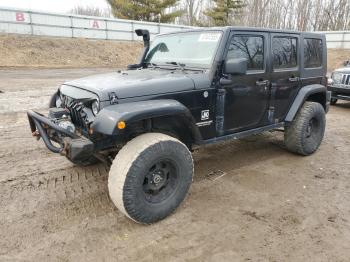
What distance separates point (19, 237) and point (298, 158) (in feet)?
13.2

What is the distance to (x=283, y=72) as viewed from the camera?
177 inches

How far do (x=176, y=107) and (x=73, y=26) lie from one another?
21.8 metres

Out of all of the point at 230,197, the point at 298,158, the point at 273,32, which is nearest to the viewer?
the point at 230,197

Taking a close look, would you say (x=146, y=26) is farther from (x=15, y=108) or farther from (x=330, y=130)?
(x=330, y=130)

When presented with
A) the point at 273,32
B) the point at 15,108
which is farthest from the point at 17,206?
the point at 15,108

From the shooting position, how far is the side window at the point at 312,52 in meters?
4.94

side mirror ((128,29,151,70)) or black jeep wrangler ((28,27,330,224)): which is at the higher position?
side mirror ((128,29,151,70))

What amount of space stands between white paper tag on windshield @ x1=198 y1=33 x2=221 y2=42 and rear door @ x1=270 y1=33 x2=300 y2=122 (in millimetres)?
949

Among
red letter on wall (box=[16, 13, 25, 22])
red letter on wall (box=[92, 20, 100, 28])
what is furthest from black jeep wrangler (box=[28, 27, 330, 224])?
red letter on wall (box=[92, 20, 100, 28])

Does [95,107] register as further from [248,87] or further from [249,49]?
[249,49]

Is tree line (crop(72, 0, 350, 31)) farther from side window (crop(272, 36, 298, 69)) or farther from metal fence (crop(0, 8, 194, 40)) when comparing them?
side window (crop(272, 36, 298, 69))

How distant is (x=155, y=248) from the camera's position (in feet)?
9.27

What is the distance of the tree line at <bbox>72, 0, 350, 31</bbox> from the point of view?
30672mm

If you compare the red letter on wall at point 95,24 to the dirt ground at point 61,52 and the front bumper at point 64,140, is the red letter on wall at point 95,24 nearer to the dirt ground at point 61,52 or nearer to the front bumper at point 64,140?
the dirt ground at point 61,52
